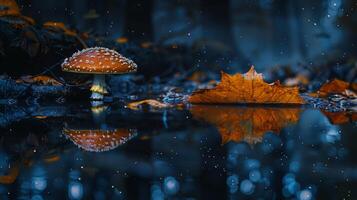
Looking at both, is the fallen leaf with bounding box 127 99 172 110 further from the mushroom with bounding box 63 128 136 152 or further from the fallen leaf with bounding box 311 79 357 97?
the fallen leaf with bounding box 311 79 357 97

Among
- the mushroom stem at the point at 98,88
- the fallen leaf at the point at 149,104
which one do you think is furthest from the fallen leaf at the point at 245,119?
the mushroom stem at the point at 98,88

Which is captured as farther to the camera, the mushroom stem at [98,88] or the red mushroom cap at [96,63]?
the mushroom stem at [98,88]

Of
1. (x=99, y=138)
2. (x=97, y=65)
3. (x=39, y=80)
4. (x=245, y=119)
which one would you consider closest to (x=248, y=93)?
(x=245, y=119)

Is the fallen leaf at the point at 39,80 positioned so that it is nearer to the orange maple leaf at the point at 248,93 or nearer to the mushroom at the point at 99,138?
the orange maple leaf at the point at 248,93

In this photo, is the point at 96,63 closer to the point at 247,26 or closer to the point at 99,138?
the point at 99,138

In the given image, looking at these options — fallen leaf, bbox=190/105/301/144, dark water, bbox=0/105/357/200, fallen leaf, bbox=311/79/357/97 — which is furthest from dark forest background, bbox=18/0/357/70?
dark water, bbox=0/105/357/200

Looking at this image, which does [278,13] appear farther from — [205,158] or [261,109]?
[205,158]

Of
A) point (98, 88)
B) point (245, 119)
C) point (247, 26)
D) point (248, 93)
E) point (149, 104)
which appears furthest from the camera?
point (247, 26)
